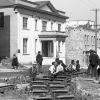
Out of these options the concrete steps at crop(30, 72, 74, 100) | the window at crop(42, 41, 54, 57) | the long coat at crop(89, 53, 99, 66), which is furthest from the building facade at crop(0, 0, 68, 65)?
the concrete steps at crop(30, 72, 74, 100)

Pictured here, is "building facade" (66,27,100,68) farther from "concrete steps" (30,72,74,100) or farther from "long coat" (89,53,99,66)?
"concrete steps" (30,72,74,100)

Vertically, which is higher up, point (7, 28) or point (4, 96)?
point (7, 28)

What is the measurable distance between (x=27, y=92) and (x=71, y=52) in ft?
155

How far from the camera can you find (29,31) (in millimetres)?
44000

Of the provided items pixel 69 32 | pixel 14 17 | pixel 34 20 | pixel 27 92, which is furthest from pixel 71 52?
pixel 27 92

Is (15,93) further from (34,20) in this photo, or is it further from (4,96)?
(34,20)

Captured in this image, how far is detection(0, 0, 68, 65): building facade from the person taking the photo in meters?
41.6

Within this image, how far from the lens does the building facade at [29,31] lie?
41.6m

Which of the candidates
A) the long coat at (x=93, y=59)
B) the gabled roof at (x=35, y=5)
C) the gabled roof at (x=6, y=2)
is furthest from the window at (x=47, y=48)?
the long coat at (x=93, y=59)

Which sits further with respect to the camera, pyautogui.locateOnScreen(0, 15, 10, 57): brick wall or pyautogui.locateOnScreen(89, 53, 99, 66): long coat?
pyautogui.locateOnScreen(0, 15, 10, 57): brick wall

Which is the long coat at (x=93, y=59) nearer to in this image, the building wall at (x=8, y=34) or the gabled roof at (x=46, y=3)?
the building wall at (x=8, y=34)

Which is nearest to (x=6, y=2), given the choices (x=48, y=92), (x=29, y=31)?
(x=29, y=31)

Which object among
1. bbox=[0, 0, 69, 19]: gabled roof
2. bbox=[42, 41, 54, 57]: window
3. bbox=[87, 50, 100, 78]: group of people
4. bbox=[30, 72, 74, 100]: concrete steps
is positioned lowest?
bbox=[30, 72, 74, 100]: concrete steps

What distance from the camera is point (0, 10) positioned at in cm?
4247
